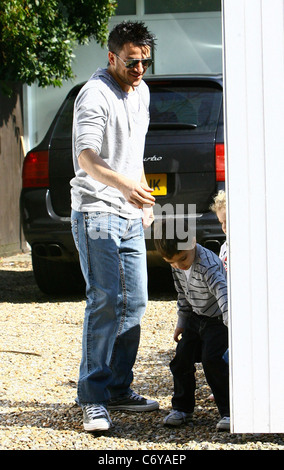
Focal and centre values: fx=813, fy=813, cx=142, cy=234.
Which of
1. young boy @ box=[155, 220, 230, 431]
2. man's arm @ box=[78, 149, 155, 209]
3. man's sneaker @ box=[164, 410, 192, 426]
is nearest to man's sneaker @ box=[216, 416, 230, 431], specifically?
young boy @ box=[155, 220, 230, 431]

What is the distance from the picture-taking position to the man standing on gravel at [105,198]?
11.1ft

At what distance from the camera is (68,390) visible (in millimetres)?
4180

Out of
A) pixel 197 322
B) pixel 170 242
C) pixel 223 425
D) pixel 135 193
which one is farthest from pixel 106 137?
pixel 223 425

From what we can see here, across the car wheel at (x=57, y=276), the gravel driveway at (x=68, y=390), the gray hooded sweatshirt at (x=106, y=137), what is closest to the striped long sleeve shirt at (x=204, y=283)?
the gray hooded sweatshirt at (x=106, y=137)

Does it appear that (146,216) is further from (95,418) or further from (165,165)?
(165,165)

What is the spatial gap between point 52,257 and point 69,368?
2.06 meters

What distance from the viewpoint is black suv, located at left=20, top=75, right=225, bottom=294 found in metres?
6.16

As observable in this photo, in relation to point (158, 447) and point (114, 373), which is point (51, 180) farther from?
point (158, 447)

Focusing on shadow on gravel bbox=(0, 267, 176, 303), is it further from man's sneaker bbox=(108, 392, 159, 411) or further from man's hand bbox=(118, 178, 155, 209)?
man's hand bbox=(118, 178, 155, 209)

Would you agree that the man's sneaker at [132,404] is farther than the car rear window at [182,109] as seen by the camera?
No

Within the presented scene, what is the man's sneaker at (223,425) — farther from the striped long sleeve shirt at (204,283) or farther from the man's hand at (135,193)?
the man's hand at (135,193)

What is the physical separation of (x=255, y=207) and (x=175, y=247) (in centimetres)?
53
